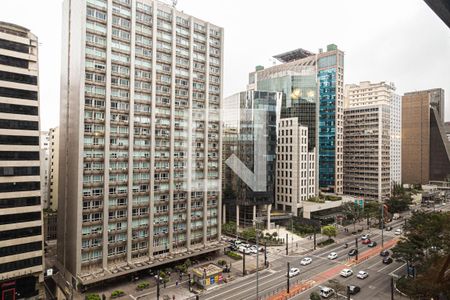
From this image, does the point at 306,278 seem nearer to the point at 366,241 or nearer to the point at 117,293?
the point at 366,241

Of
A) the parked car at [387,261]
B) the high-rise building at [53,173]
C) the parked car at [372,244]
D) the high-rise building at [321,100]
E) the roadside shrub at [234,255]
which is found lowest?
the roadside shrub at [234,255]

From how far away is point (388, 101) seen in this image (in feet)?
177

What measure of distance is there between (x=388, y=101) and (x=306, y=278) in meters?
46.6

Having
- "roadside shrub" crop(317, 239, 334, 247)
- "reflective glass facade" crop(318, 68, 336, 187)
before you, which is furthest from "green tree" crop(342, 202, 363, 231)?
"reflective glass facade" crop(318, 68, 336, 187)

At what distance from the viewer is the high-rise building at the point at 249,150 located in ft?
94.7

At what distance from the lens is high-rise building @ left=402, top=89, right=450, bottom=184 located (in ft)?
180

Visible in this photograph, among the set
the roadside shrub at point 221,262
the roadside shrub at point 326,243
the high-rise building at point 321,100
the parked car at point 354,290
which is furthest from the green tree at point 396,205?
the roadside shrub at point 221,262

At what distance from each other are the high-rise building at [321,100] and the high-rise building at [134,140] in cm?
1865

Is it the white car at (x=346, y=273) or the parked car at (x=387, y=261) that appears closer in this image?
the white car at (x=346, y=273)

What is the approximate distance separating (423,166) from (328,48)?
32589 mm

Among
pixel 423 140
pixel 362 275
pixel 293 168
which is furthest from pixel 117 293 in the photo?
pixel 423 140

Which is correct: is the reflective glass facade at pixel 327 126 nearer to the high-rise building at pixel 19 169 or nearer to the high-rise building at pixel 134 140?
the high-rise building at pixel 134 140

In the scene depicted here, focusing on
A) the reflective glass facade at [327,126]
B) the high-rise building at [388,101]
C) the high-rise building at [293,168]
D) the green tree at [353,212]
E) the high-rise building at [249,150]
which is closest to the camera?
the high-rise building at [249,150]

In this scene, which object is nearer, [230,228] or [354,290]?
[354,290]
